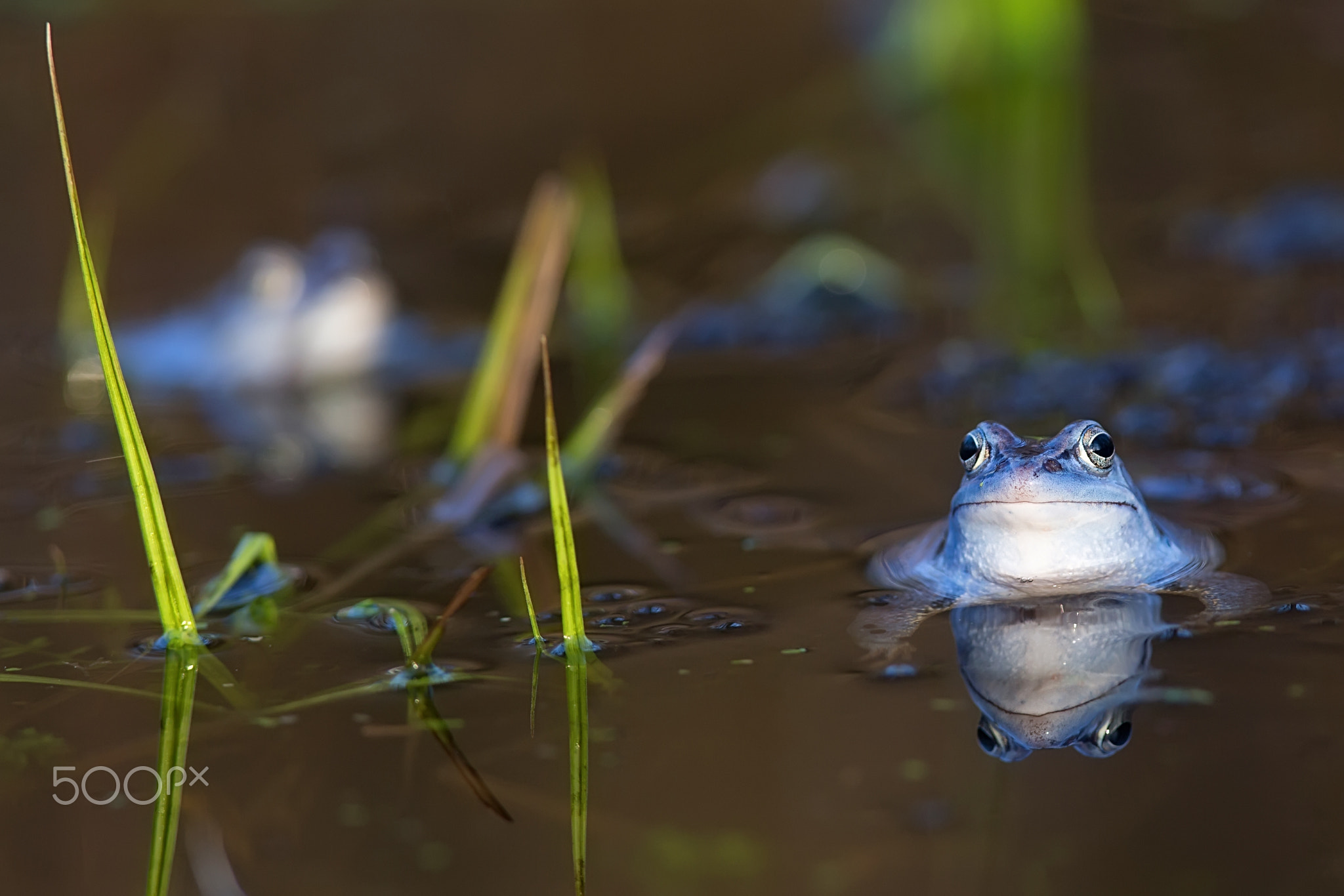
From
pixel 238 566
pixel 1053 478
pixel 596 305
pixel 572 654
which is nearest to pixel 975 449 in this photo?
pixel 1053 478

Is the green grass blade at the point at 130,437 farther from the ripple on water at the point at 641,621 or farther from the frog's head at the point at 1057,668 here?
the frog's head at the point at 1057,668

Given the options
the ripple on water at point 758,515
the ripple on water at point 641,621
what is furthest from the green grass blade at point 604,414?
the ripple on water at point 641,621

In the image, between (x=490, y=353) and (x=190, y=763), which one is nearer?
(x=190, y=763)

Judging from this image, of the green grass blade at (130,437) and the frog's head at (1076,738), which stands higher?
the green grass blade at (130,437)

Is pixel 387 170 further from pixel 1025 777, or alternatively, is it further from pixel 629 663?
pixel 1025 777

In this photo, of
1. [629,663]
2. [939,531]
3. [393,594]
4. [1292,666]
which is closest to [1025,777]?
[1292,666]

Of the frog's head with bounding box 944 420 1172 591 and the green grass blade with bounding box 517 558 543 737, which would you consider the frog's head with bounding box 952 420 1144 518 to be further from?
the green grass blade with bounding box 517 558 543 737
